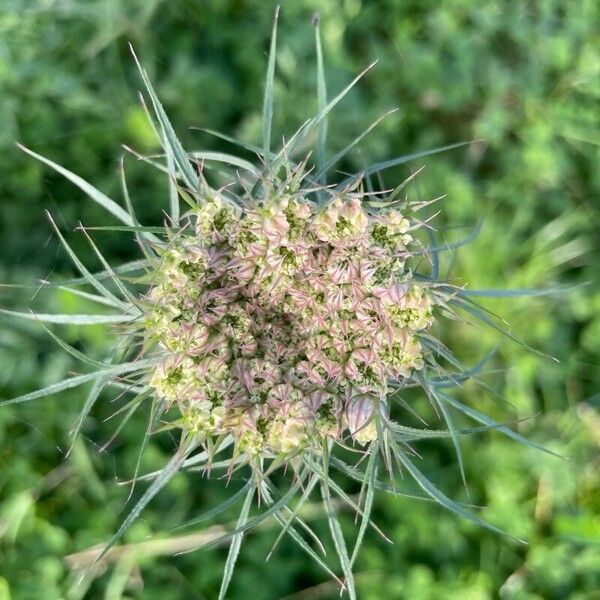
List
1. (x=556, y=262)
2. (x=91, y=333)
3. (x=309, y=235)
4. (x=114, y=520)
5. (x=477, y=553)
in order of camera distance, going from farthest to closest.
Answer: (x=556, y=262), (x=477, y=553), (x=114, y=520), (x=91, y=333), (x=309, y=235)

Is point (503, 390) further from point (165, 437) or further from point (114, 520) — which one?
point (114, 520)

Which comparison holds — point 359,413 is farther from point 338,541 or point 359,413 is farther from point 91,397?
point 91,397

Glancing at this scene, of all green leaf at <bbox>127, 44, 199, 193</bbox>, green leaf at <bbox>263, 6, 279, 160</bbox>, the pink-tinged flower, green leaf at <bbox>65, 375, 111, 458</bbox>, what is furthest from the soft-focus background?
the pink-tinged flower

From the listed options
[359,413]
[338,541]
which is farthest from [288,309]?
[338,541]

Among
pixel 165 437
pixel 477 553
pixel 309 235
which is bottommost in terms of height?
pixel 477 553

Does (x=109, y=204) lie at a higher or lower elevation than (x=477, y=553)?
higher

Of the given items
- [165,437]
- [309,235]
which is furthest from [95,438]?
[309,235]

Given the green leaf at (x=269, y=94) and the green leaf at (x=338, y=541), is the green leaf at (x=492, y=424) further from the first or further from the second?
the green leaf at (x=269, y=94)
